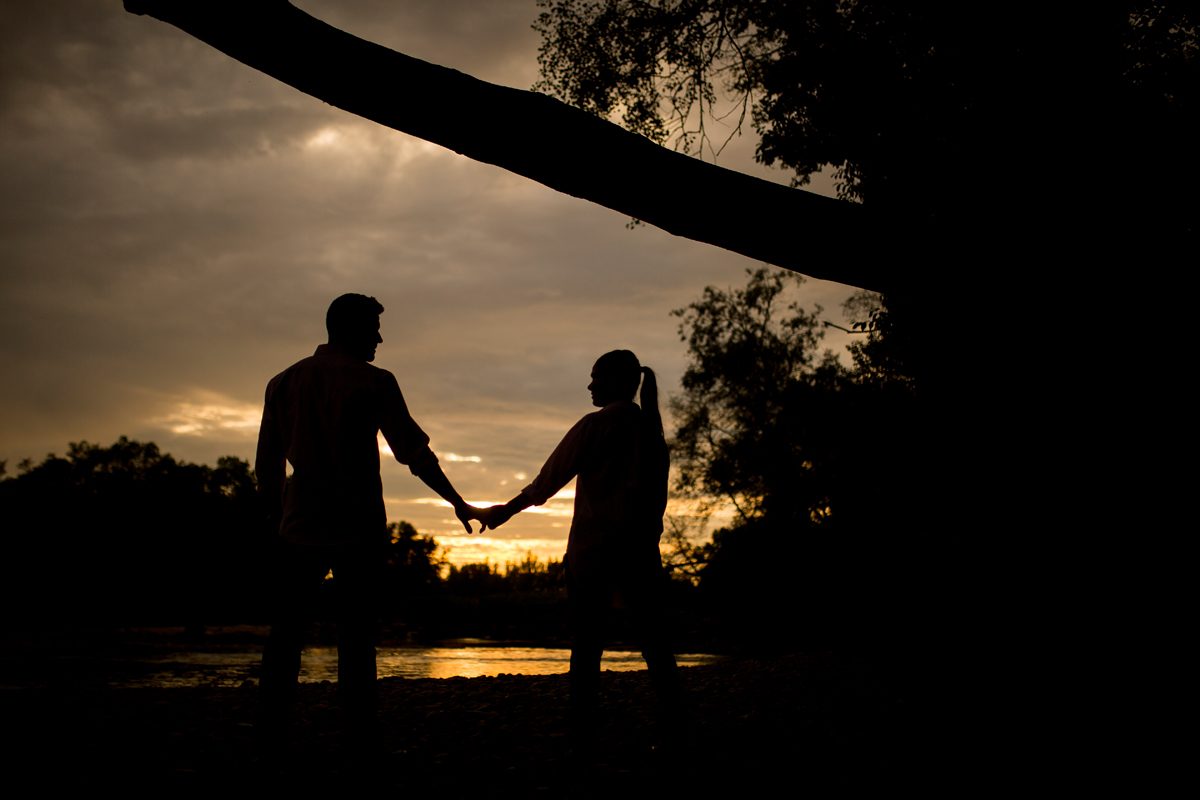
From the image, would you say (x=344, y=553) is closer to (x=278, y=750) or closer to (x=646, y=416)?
(x=278, y=750)

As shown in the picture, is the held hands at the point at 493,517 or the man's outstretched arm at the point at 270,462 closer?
the man's outstretched arm at the point at 270,462

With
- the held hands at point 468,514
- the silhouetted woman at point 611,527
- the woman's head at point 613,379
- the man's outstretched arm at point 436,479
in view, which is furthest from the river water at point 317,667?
the woman's head at point 613,379

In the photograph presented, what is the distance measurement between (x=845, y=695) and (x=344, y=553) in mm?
4437

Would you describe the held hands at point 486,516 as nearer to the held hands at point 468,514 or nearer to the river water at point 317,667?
the held hands at point 468,514

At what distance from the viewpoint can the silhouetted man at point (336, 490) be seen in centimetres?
336

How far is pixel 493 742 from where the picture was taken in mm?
4711

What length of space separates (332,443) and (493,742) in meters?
2.25

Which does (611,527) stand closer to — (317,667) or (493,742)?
(493,742)

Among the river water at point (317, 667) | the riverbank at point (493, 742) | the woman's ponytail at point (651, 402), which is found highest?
the woman's ponytail at point (651, 402)

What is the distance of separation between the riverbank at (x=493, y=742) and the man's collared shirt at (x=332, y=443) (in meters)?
0.98

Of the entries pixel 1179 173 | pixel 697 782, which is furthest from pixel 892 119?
pixel 697 782

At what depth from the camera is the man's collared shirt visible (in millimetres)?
3377

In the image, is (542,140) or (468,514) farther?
(468,514)

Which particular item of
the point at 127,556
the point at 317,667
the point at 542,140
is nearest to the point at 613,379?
the point at 542,140
